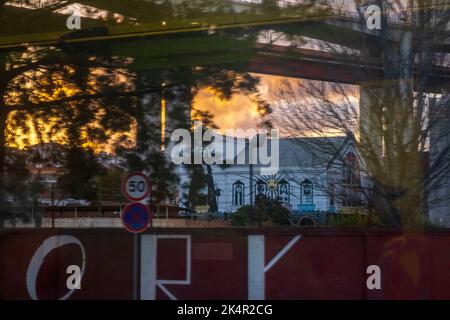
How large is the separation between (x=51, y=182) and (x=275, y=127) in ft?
10.2

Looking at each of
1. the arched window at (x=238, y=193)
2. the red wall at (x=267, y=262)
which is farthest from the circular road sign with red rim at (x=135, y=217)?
the arched window at (x=238, y=193)

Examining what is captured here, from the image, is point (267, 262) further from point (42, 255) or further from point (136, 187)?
point (42, 255)

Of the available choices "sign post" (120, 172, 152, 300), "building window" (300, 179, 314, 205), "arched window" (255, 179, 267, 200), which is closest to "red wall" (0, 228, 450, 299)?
"building window" (300, 179, 314, 205)

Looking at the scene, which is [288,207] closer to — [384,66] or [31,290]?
[384,66]

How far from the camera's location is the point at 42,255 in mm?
8766

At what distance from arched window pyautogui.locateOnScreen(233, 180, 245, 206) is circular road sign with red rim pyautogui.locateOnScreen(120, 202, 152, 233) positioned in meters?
1.05

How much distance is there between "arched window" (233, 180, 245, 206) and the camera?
26.3ft

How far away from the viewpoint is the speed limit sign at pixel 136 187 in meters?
7.89

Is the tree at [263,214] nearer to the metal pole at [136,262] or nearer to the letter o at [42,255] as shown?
the metal pole at [136,262]

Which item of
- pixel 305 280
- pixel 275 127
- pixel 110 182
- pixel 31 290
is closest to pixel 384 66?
pixel 275 127

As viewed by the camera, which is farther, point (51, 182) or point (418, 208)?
point (51, 182)

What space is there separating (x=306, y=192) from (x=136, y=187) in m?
2.01

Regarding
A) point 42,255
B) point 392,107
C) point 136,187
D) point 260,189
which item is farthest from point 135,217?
point 392,107

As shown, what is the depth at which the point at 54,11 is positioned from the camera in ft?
30.7
